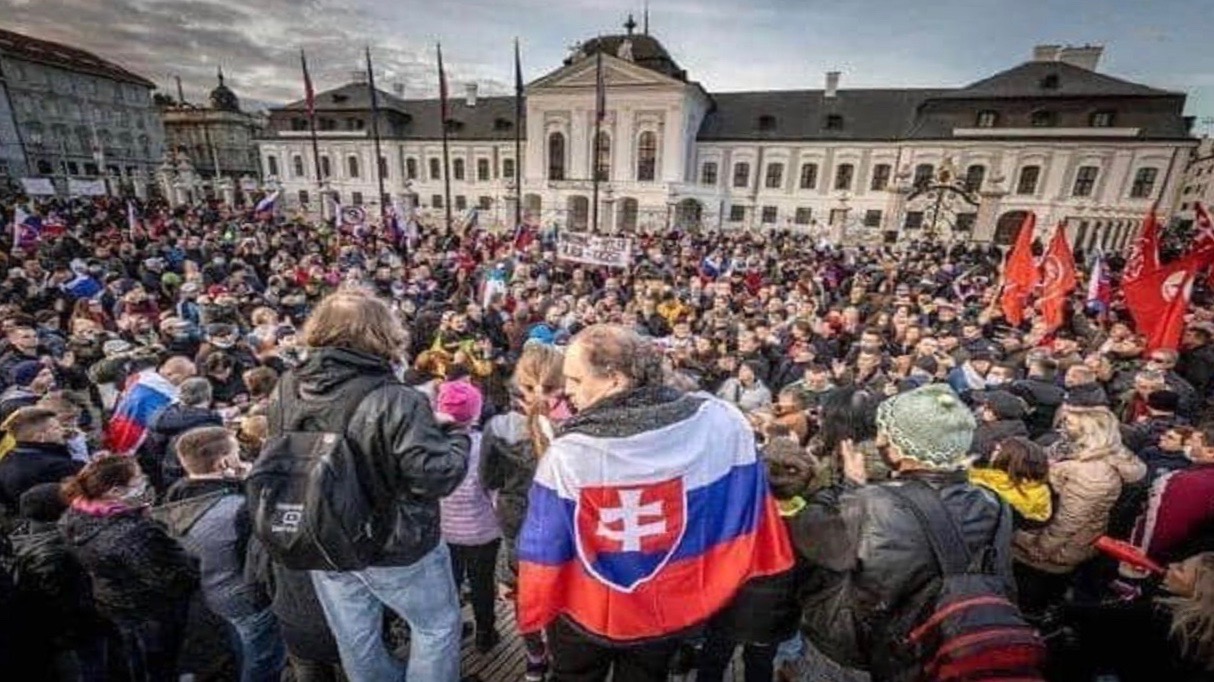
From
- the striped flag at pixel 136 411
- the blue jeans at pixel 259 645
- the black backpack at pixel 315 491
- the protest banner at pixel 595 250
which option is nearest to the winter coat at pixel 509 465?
the black backpack at pixel 315 491

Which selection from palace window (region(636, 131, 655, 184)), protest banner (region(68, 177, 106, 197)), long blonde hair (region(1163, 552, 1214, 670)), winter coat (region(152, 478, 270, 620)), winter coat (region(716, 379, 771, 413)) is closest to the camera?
long blonde hair (region(1163, 552, 1214, 670))

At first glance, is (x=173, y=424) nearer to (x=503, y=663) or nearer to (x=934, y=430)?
(x=503, y=663)

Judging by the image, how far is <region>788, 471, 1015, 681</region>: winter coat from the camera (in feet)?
6.29

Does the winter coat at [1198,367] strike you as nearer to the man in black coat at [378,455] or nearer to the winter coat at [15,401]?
the man in black coat at [378,455]

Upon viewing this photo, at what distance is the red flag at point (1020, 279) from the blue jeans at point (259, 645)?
37.1 feet

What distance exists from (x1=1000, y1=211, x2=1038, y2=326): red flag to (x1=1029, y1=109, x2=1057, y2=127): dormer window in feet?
108

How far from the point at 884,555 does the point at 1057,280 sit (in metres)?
9.82

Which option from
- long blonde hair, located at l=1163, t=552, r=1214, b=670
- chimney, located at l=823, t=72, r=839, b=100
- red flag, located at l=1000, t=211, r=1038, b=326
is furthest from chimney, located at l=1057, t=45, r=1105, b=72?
long blonde hair, located at l=1163, t=552, r=1214, b=670

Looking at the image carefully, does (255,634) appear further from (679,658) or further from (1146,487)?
(1146,487)

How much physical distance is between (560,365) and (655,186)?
38653 mm

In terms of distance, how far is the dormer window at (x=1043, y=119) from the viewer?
33906 mm

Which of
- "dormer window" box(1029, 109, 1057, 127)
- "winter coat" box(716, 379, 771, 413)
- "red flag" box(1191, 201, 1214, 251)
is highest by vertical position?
"dormer window" box(1029, 109, 1057, 127)

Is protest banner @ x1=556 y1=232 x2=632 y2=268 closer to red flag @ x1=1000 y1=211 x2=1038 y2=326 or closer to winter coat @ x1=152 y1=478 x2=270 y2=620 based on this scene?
red flag @ x1=1000 y1=211 x2=1038 y2=326

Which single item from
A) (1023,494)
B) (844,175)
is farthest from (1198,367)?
(844,175)
